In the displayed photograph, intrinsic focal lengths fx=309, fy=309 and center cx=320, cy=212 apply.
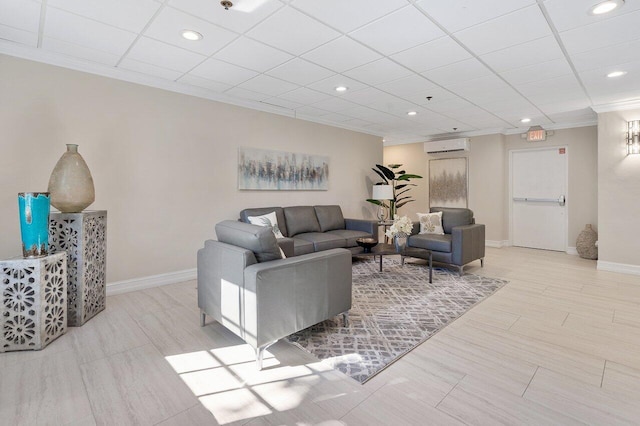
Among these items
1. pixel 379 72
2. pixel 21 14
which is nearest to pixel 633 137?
pixel 379 72

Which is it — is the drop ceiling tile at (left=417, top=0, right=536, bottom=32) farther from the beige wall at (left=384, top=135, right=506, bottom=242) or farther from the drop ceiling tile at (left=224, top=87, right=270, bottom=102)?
the beige wall at (left=384, top=135, right=506, bottom=242)

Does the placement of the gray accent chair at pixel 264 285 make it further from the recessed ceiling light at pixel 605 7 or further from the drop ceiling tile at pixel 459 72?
the recessed ceiling light at pixel 605 7

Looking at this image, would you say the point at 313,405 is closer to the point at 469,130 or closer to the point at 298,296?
the point at 298,296

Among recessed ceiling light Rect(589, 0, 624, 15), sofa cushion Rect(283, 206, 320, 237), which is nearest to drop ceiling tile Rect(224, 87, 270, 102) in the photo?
sofa cushion Rect(283, 206, 320, 237)

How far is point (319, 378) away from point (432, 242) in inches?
125

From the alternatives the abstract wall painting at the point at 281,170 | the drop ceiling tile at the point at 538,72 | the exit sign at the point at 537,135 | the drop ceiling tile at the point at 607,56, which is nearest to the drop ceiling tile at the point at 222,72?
the abstract wall painting at the point at 281,170

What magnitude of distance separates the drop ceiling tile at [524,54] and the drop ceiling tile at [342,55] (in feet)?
3.78

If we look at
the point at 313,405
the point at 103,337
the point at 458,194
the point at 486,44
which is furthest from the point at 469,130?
the point at 103,337

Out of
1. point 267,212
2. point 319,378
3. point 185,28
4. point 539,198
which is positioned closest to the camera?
point 319,378

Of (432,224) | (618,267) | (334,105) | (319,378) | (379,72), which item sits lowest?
(319,378)

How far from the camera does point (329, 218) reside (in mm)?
5484

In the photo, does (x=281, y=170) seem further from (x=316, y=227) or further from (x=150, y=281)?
(x=150, y=281)

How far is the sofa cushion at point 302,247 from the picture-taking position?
4172mm

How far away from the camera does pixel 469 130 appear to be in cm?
675
